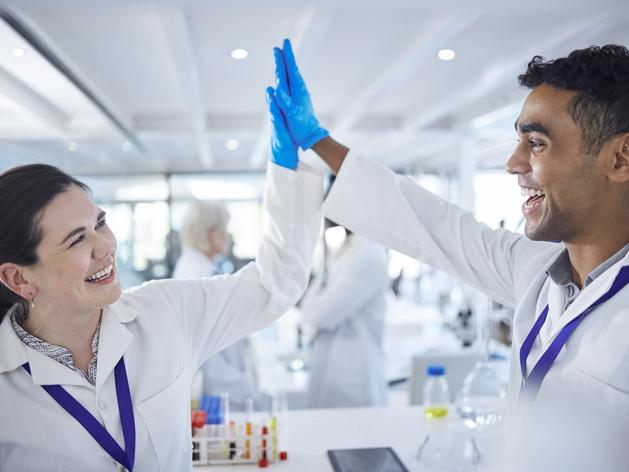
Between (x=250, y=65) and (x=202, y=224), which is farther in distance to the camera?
(x=250, y=65)

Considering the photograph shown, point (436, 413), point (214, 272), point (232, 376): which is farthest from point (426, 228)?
point (214, 272)

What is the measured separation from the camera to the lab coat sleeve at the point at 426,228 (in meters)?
1.52

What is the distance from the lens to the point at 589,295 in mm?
1159

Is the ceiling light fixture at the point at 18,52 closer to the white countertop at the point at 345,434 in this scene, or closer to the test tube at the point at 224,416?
the test tube at the point at 224,416

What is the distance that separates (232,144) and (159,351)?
17.9ft

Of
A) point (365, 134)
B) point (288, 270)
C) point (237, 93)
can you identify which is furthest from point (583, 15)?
point (365, 134)

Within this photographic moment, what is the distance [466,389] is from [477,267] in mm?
895

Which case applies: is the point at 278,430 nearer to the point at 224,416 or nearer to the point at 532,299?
the point at 224,416

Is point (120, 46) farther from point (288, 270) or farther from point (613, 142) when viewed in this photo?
point (613, 142)

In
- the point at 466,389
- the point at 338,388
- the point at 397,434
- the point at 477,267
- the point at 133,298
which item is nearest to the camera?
the point at 133,298

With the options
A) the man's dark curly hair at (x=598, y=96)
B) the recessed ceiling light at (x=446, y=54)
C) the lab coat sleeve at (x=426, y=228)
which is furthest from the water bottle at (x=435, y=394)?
the recessed ceiling light at (x=446, y=54)

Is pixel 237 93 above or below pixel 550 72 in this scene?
above

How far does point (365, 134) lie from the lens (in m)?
5.49

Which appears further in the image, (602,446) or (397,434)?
(397,434)
